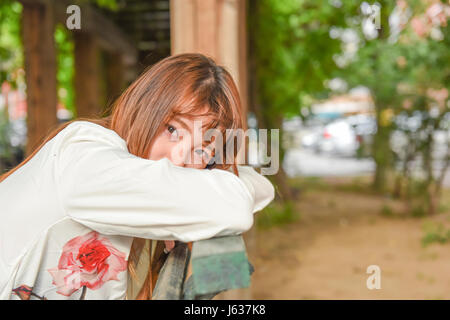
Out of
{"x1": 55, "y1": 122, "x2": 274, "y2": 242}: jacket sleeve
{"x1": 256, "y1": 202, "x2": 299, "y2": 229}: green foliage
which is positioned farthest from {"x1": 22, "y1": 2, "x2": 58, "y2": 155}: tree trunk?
{"x1": 55, "y1": 122, "x2": 274, "y2": 242}: jacket sleeve

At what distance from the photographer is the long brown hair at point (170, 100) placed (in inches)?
42.2

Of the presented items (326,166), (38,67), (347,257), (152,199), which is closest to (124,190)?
(152,199)

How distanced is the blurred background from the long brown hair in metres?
0.50

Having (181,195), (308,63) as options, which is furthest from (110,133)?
(308,63)

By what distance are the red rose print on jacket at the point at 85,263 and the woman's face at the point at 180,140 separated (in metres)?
0.24

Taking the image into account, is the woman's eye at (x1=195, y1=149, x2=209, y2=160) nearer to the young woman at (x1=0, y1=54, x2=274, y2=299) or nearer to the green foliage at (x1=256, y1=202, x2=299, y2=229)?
the young woman at (x1=0, y1=54, x2=274, y2=299)

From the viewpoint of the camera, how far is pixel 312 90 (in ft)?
25.4

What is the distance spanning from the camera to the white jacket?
820 mm

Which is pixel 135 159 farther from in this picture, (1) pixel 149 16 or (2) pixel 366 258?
(1) pixel 149 16

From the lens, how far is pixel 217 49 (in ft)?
7.52

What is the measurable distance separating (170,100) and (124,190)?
1.05 ft

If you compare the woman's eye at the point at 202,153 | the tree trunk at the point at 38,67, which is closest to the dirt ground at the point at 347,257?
the woman's eye at the point at 202,153

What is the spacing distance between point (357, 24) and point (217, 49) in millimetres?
4921

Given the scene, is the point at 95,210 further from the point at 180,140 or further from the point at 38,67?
the point at 38,67
